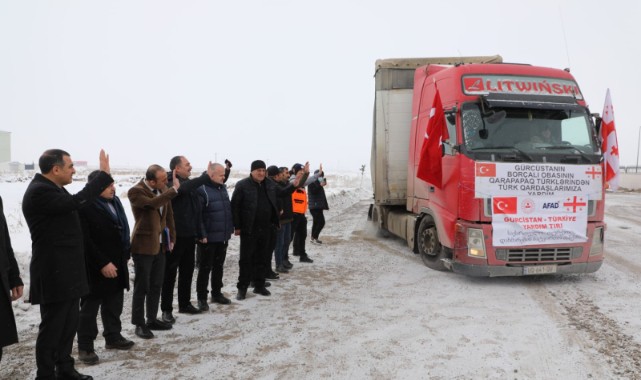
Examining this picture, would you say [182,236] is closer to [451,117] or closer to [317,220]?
[451,117]

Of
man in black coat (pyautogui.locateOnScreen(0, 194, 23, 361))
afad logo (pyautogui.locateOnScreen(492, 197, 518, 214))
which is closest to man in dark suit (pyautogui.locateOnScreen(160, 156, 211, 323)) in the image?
man in black coat (pyautogui.locateOnScreen(0, 194, 23, 361))

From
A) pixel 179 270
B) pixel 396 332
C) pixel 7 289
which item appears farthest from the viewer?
pixel 179 270

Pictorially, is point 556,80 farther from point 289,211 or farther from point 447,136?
point 289,211

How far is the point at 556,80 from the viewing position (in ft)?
23.0

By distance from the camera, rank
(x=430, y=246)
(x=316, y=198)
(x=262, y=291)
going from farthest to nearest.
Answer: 1. (x=316, y=198)
2. (x=430, y=246)
3. (x=262, y=291)

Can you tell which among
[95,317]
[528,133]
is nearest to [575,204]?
[528,133]

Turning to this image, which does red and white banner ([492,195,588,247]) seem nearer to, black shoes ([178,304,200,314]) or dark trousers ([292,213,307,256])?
dark trousers ([292,213,307,256])

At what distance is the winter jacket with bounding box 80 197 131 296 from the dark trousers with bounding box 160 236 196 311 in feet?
2.50

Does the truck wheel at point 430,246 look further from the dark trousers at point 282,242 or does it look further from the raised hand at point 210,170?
the raised hand at point 210,170

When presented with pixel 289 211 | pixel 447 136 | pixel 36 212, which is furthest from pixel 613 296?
pixel 36 212

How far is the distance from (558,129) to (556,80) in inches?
32.8

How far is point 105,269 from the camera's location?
3.96m

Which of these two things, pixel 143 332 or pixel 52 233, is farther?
pixel 143 332

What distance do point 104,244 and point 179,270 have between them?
1.26 metres
